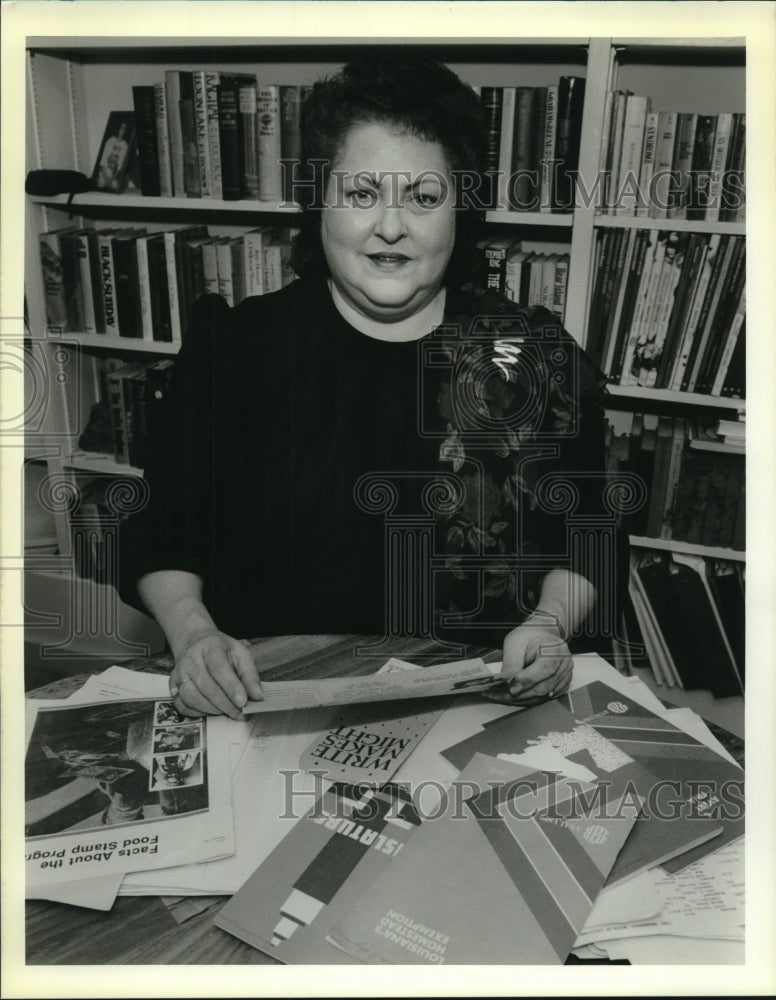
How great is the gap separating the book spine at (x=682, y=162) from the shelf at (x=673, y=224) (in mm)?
16

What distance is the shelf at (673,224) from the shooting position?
148cm

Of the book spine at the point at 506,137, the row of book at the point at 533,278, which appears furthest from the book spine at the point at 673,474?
the book spine at the point at 506,137

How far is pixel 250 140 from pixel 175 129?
18 cm

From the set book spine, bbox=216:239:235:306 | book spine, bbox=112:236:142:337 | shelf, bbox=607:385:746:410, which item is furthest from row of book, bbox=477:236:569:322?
book spine, bbox=112:236:142:337

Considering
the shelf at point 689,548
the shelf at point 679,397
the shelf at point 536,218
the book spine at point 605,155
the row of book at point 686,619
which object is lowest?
the row of book at point 686,619

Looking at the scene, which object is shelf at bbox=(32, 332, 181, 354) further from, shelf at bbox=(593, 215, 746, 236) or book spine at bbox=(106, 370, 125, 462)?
shelf at bbox=(593, 215, 746, 236)

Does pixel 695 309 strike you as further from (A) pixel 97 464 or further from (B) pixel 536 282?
(A) pixel 97 464

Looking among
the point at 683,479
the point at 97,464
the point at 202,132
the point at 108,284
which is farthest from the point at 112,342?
the point at 683,479

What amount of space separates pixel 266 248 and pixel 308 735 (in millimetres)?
1133

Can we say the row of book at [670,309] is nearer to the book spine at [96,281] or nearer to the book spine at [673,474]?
the book spine at [673,474]

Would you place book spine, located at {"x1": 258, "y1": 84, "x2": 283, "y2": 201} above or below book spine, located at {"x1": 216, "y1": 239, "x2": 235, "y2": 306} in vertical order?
above

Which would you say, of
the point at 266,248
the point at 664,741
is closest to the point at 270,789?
the point at 664,741

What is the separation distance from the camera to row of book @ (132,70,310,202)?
5.11 feet

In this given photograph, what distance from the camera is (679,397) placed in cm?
162
